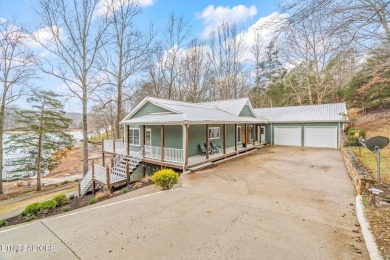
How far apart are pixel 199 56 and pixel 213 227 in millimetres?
23920

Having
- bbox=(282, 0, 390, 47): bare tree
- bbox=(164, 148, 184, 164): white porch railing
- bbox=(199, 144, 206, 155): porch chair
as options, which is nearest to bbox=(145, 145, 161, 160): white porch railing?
bbox=(164, 148, 184, 164): white porch railing

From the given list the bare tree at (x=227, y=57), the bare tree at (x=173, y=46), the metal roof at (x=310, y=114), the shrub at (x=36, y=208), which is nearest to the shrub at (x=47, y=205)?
the shrub at (x=36, y=208)

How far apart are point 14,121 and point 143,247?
16165 millimetres

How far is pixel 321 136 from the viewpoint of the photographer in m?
16.4

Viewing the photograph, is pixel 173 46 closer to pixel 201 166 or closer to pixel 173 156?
pixel 173 156

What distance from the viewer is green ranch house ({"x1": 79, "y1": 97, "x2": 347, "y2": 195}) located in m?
10.5

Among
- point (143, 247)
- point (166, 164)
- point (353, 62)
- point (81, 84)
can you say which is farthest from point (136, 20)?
point (143, 247)

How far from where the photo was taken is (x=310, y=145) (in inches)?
667

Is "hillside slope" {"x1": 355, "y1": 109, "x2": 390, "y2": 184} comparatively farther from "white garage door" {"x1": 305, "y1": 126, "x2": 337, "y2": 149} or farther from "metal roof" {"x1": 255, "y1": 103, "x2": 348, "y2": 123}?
"metal roof" {"x1": 255, "y1": 103, "x2": 348, "y2": 123}

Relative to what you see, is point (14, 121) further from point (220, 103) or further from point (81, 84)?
point (220, 103)

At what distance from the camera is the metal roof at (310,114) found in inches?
629

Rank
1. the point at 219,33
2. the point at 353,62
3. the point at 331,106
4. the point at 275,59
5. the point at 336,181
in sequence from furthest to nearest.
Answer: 1. the point at 275,59
2. the point at 219,33
3. the point at 331,106
4. the point at 336,181
5. the point at 353,62

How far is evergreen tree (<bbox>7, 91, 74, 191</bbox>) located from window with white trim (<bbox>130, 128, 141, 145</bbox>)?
5388mm

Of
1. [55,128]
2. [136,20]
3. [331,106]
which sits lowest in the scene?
[55,128]
